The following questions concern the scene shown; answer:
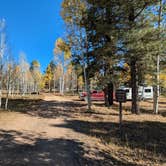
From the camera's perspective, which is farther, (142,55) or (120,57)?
(120,57)

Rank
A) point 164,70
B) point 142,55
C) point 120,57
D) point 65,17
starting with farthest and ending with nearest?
point 65,17
point 164,70
point 120,57
point 142,55

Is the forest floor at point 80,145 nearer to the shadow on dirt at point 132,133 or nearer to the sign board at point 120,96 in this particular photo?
the shadow on dirt at point 132,133

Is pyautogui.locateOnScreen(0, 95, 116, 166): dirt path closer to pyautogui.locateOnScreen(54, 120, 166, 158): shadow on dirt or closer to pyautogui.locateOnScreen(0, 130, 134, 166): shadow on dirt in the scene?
pyautogui.locateOnScreen(0, 130, 134, 166): shadow on dirt

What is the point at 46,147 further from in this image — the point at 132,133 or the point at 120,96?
the point at 132,133

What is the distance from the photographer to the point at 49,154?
5492 mm

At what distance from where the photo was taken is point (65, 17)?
15664mm

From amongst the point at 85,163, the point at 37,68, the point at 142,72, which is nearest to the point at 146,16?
the point at 142,72

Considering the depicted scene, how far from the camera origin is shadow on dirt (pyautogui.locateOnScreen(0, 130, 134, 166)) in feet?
16.2

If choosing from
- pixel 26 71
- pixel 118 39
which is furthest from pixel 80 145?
pixel 26 71

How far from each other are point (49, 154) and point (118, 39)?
28.9ft

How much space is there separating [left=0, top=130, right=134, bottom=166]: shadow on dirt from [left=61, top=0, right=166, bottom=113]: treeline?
7449 mm

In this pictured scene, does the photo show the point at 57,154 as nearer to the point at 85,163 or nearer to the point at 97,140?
the point at 85,163

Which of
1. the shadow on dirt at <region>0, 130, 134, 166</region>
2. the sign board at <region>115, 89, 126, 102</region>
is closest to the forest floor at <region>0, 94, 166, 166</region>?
the shadow on dirt at <region>0, 130, 134, 166</region>

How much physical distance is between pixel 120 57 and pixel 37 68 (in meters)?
46.4
